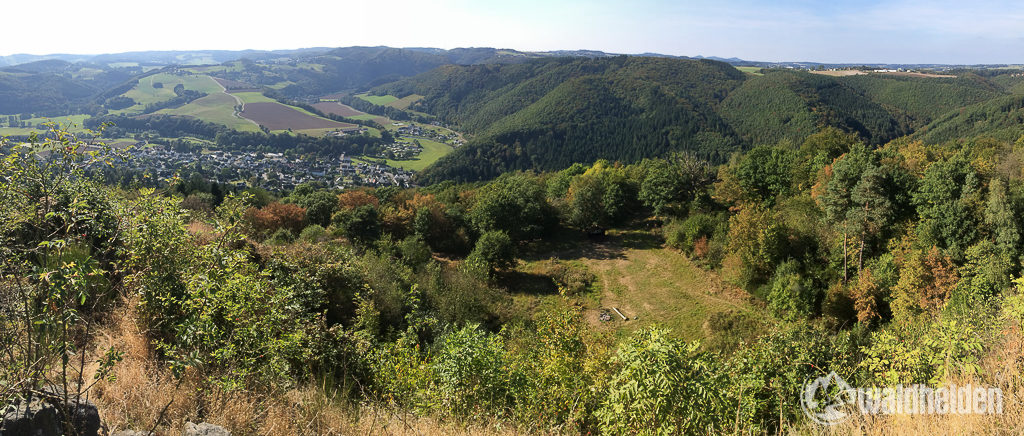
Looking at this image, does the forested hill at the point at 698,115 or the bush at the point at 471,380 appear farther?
the forested hill at the point at 698,115

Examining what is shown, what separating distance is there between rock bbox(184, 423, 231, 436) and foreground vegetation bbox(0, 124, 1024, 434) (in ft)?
1.60

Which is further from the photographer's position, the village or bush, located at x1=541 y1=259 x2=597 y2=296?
the village

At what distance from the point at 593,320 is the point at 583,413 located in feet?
55.9

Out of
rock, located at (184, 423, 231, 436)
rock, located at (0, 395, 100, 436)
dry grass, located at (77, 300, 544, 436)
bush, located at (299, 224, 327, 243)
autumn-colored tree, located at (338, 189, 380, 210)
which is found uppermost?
rock, located at (0, 395, 100, 436)

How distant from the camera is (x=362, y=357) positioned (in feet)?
27.6

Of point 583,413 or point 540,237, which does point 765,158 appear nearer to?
point 540,237

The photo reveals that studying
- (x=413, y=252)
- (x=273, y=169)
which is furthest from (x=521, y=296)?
(x=273, y=169)

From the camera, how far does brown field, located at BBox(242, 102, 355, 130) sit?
154375mm

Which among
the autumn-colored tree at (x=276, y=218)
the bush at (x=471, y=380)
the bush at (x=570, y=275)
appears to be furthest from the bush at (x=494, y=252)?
the bush at (x=471, y=380)

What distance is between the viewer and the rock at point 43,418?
12.1 ft

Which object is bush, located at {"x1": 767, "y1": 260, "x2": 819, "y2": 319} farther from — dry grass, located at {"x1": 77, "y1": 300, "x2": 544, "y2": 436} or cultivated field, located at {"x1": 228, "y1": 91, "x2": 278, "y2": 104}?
cultivated field, located at {"x1": 228, "y1": 91, "x2": 278, "y2": 104}

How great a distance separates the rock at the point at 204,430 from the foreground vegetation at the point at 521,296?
1.60ft

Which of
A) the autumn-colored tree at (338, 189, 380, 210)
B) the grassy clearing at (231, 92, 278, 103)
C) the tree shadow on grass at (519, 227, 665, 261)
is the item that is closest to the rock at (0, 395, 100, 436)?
the autumn-colored tree at (338, 189, 380, 210)

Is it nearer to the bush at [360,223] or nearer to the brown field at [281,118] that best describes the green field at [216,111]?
the brown field at [281,118]
